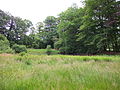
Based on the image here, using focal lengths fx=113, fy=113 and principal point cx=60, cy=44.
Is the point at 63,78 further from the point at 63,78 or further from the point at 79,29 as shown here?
the point at 79,29

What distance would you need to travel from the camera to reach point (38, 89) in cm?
Answer: 199

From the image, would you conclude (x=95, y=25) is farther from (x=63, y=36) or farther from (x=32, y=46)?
(x=32, y=46)

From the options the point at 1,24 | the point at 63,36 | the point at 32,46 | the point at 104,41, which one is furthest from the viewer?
the point at 32,46

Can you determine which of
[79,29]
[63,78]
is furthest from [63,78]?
[79,29]

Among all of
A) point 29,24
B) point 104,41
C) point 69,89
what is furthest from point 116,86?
point 29,24

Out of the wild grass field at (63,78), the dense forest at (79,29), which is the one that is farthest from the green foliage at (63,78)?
the dense forest at (79,29)

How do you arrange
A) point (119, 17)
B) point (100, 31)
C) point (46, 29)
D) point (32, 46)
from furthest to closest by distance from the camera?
point (46, 29)
point (32, 46)
point (100, 31)
point (119, 17)

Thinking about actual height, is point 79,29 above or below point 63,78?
above

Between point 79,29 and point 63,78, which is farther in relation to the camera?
point 79,29

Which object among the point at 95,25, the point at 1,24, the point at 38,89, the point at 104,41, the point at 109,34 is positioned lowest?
the point at 38,89

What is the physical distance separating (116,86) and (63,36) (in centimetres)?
2025

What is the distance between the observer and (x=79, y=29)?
59.4 feet

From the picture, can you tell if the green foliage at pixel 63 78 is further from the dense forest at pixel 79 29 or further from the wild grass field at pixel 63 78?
the dense forest at pixel 79 29

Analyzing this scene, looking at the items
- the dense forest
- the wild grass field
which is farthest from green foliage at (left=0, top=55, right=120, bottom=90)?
the dense forest
